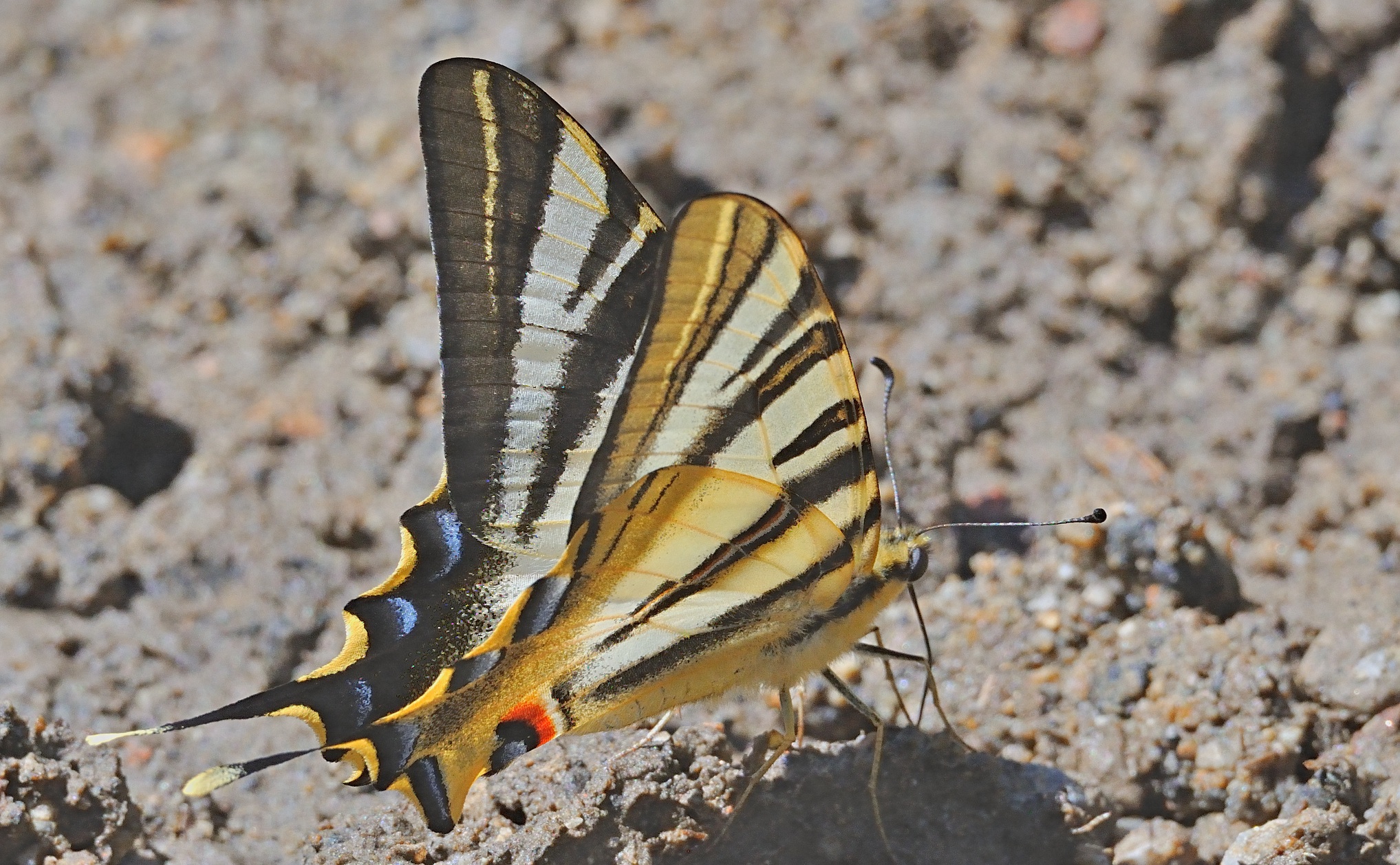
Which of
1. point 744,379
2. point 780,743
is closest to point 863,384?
point 780,743

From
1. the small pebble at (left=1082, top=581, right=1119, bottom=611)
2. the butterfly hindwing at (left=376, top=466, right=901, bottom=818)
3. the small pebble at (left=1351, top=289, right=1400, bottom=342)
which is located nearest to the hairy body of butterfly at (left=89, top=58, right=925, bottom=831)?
the butterfly hindwing at (left=376, top=466, right=901, bottom=818)

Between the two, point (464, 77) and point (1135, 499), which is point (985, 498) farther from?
point (464, 77)

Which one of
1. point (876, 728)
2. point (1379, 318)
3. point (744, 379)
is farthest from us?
point (1379, 318)

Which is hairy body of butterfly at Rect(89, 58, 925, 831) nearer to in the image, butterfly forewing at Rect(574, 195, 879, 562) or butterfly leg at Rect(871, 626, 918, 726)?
butterfly forewing at Rect(574, 195, 879, 562)

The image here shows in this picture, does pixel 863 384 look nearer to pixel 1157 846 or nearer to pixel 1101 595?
pixel 1101 595

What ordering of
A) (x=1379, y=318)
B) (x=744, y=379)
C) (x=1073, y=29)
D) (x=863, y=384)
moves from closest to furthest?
(x=744, y=379) < (x=863, y=384) < (x=1379, y=318) < (x=1073, y=29)

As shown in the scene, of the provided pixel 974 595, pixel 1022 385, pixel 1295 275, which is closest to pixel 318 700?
pixel 974 595

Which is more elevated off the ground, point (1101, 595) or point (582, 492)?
point (1101, 595)
